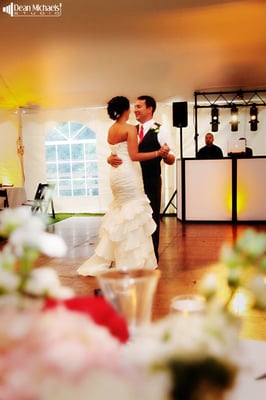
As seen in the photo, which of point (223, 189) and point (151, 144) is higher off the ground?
point (151, 144)

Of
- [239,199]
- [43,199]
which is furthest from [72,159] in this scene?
[239,199]

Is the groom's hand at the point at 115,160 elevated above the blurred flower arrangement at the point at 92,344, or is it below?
above

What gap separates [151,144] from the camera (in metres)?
4.03

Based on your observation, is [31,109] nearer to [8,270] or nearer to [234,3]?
[234,3]

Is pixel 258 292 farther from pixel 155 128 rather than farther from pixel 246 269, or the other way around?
pixel 155 128

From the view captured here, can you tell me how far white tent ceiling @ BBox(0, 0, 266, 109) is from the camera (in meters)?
4.66

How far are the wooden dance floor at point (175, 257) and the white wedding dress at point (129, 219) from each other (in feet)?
0.98

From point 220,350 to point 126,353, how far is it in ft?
0.29

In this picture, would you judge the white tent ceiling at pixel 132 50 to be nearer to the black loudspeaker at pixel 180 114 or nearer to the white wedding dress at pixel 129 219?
the black loudspeaker at pixel 180 114

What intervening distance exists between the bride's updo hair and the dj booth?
4151mm

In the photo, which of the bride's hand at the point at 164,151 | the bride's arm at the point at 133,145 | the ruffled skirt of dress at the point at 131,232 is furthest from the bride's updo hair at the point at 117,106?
the ruffled skirt of dress at the point at 131,232

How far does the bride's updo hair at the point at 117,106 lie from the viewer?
139 inches

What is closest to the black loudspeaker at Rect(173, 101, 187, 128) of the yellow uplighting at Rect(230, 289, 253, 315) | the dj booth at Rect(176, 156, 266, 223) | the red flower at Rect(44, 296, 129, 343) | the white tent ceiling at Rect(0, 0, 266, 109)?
the white tent ceiling at Rect(0, 0, 266, 109)

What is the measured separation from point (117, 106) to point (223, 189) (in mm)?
4386
